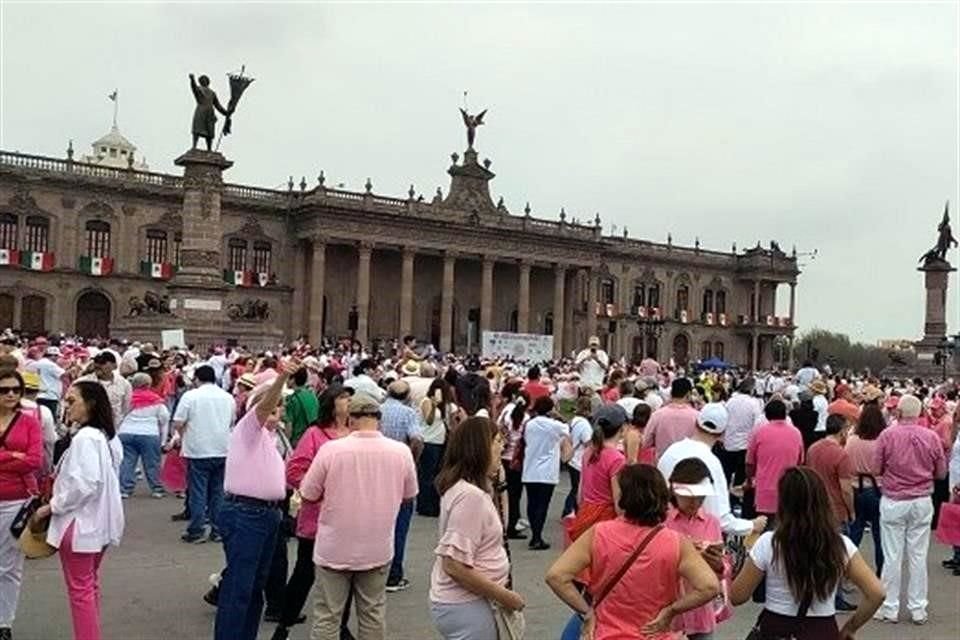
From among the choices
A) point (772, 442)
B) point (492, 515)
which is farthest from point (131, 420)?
point (492, 515)

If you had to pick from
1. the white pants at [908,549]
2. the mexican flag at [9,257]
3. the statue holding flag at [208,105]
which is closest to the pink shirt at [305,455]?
the white pants at [908,549]

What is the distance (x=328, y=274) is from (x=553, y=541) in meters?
46.8

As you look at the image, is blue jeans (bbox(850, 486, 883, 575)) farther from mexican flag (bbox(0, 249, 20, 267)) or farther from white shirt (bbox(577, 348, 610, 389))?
mexican flag (bbox(0, 249, 20, 267))

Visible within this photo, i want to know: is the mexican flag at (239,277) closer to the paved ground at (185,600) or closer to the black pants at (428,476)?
the black pants at (428,476)

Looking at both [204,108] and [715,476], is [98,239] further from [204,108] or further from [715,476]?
[715,476]

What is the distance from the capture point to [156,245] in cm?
5397

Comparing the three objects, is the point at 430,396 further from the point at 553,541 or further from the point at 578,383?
the point at 578,383

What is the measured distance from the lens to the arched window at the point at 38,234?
5019 centimetres

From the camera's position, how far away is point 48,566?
9359 millimetres

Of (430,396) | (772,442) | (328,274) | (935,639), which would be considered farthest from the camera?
(328,274)

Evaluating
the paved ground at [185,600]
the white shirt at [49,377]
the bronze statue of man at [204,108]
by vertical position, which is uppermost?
the bronze statue of man at [204,108]

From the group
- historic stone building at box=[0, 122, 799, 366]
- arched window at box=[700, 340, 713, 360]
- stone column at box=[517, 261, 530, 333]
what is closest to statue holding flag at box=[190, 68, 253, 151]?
historic stone building at box=[0, 122, 799, 366]

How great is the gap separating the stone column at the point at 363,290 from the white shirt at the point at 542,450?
44.5 metres

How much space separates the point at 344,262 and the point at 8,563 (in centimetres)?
5183
